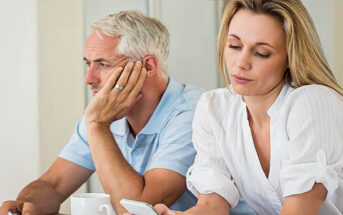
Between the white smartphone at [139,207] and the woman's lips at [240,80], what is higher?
the woman's lips at [240,80]

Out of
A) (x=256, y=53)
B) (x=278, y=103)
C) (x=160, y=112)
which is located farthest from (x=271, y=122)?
(x=160, y=112)

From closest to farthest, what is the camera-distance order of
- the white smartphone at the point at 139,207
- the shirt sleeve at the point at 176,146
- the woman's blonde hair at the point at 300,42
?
the white smartphone at the point at 139,207 → the woman's blonde hair at the point at 300,42 → the shirt sleeve at the point at 176,146

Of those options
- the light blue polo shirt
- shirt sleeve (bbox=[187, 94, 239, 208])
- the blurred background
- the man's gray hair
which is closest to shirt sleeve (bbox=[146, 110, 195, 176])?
the light blue polo shirt

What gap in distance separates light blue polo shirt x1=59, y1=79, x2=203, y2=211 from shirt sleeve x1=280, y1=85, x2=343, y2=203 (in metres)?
0.52

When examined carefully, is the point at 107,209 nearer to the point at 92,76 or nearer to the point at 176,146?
the point at 176,146

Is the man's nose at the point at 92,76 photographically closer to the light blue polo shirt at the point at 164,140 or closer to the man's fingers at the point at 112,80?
the man's fingers at the point at 112,80

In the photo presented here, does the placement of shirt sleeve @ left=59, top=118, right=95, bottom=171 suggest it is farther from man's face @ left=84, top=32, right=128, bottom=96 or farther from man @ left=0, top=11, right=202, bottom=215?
man's face @ left=84, top=32, right=128, bottom=96

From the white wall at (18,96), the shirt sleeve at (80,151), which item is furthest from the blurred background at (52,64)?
the shirt sleeve at (80,151)

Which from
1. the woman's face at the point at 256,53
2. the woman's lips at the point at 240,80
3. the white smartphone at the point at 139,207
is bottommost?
the white smartphone at the point at 139,207

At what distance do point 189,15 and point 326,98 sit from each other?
153 centimetres

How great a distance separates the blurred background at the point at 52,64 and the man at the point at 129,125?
1.97 feet

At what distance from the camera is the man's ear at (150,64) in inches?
81.4

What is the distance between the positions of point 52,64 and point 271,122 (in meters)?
1.48

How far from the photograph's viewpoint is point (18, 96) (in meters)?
2.75
